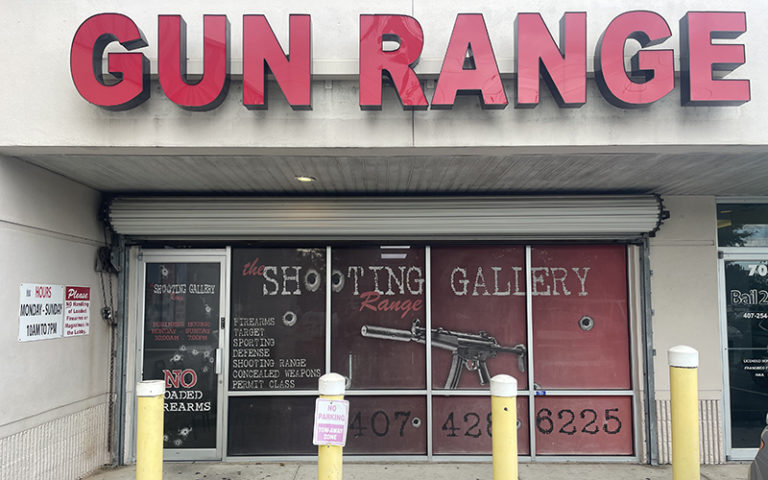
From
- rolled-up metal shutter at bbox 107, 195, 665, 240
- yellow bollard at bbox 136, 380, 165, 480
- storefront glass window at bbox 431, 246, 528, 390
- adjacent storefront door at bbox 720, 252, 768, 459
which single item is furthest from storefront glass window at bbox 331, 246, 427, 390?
adjacent storefront door at bbox 720, 252, 768, 459

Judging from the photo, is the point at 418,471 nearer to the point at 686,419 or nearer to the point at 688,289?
the point at 686,419

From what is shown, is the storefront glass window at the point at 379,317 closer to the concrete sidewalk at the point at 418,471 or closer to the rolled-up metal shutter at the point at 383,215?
the rolled-up metal shutter at the point at 383,215

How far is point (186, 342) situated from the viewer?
20.9 ft

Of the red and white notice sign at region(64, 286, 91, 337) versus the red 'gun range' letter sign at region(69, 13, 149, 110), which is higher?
the red 'gun range' letter sign at region(69, 13, 149, 110)

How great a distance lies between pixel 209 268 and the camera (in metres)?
6.43

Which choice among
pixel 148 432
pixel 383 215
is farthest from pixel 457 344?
pixel 148 432

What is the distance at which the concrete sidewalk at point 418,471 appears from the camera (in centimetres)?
572

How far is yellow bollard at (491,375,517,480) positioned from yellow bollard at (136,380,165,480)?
2.52 meters

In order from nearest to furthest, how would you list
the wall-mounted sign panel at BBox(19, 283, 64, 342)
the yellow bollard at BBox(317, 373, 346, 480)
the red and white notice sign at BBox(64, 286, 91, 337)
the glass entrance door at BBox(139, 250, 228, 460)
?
Result: the yellow bollard at BBox(317, 373, 346, 480), the wall-mounted sign panel at BBox(19, 283, 64, 342), the red and white notice sign at BBox(64, 286, 91, 337), the glass entrance door at BBox(139, 250, 228, 460)

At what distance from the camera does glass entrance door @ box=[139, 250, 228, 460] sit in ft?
20.4

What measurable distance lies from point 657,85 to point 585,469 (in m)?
4.22

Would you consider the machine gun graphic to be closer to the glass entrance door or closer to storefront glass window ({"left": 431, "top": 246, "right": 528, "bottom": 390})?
storefront glass window ({"left": 431, "top": 246, "right": 528, "bottom": 390})

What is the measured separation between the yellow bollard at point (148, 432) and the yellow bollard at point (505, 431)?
2.52 meters

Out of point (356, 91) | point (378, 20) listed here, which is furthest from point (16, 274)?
point (378, 20)
